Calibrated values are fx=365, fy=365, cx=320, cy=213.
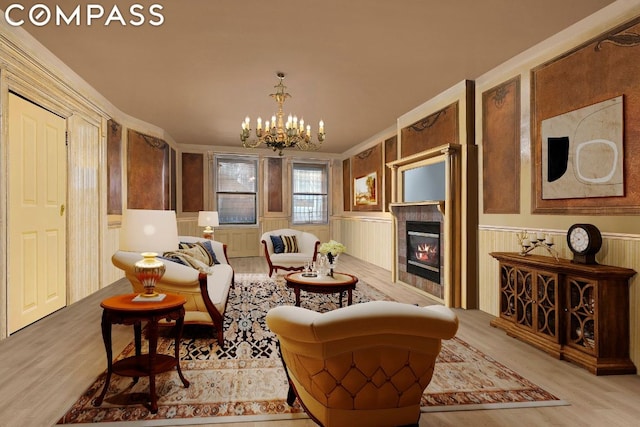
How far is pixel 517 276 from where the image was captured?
10.9 ft

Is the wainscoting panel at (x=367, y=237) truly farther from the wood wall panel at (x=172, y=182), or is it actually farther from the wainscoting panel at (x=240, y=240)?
the wood wall panel at (x=172, y=182)

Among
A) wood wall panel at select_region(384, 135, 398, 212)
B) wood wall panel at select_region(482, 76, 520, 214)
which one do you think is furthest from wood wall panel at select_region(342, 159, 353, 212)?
wood wall panel at select_region(482, 76, 520, 214)

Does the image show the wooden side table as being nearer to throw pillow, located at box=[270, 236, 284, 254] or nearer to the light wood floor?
the light wood floor

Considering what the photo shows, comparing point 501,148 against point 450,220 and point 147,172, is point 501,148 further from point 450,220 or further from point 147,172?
point 147,172

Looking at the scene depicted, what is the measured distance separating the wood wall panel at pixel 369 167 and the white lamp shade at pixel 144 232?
5525 mm

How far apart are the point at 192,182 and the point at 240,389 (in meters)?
7.07

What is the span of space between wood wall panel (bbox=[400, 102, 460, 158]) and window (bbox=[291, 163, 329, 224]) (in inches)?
162

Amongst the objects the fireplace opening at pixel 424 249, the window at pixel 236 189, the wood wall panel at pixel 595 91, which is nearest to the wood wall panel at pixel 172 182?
the window at pixel 236 189

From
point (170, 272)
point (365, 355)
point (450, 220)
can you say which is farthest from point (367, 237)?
point (365, 355)

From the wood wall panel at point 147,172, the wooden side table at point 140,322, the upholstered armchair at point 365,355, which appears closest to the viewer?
the upholstered armchair at point 365,355

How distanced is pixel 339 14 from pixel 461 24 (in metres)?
1.05

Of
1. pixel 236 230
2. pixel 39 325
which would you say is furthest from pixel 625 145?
pixel 236 230

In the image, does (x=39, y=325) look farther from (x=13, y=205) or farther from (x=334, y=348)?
(x=334, y=348)

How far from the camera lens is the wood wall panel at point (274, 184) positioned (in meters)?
9.23
